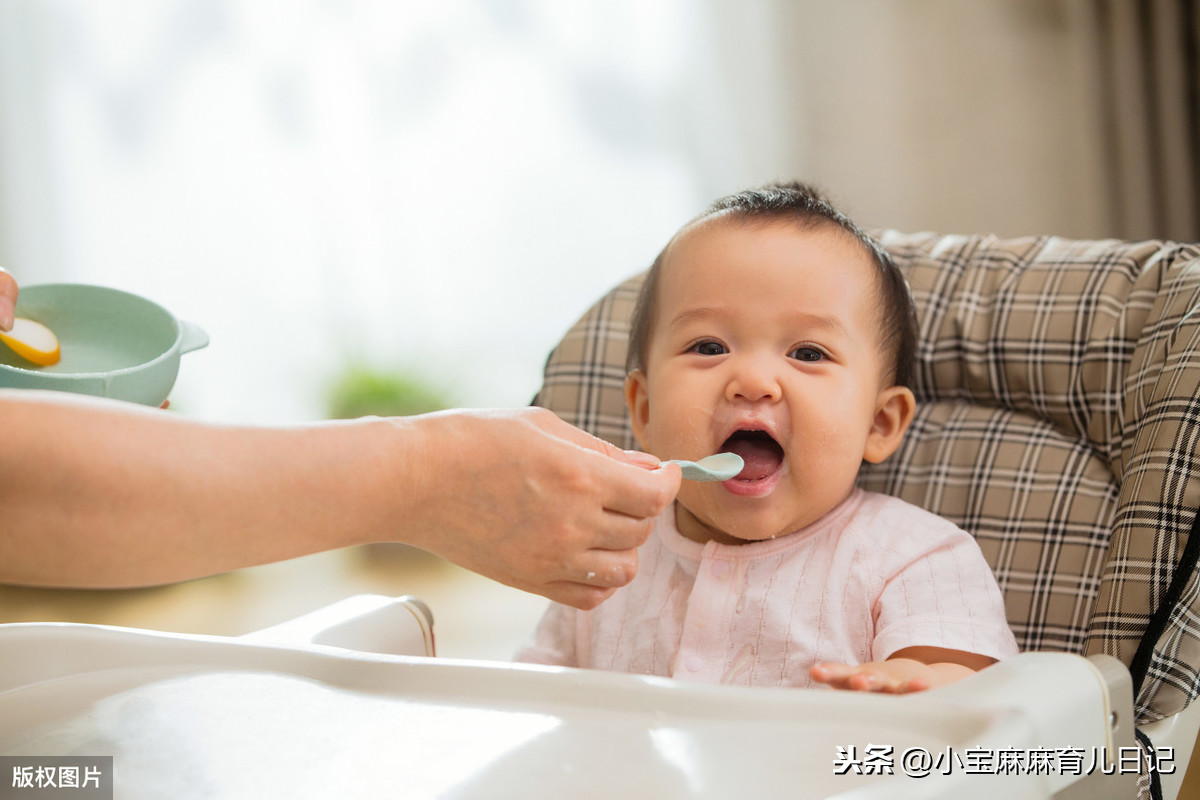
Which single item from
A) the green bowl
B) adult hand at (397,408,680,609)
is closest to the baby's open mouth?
adult hand at (397,408,680,609)

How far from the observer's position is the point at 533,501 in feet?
2.32

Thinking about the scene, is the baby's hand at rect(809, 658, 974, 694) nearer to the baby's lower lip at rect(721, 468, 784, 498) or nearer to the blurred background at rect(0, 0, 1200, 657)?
the baby's lower lip at rect(721, 468, 784, 498)

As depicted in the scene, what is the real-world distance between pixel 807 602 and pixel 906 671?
0.61ft

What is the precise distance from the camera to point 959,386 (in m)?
1.20

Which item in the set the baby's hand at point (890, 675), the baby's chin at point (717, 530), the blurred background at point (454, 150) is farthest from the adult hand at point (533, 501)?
the blurred background at point (454, 150)

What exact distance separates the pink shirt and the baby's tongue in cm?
9

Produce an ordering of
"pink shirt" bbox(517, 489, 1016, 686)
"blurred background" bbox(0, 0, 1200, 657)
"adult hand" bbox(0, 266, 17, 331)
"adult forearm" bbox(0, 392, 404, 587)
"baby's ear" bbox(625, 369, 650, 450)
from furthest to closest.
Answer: "blurred background" bbox(0, 0, 1200, 657), "baby's ear" bbox(625, 369, 650, 450), "pink shirt" bbox(517, 489, 1016, 686), "adult hand" bbox(0, 266, 17, 331), "adult forearm" bbox(0, 392, 404, 587)

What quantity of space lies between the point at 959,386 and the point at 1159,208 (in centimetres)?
202

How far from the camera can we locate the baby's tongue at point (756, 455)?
101cm

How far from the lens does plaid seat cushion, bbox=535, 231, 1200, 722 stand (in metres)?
0.90

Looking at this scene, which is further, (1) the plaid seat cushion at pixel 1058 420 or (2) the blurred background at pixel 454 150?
(2) the blurred background at pixel 454 150

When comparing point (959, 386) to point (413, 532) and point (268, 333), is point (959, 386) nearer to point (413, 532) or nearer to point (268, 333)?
point (413, 532)

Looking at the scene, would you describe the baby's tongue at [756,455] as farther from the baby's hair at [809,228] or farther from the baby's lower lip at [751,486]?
the baby's hair at [809,228]

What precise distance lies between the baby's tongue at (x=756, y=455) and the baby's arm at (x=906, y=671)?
0.21 meters
